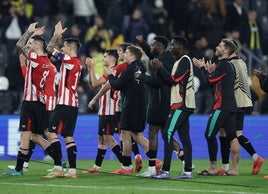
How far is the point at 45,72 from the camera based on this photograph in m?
18.8

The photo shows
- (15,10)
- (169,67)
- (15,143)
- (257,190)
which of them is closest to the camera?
(257,190)

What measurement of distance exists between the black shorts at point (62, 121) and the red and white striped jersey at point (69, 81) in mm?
103

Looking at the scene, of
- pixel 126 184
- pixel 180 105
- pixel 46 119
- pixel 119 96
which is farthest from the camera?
pixel 119 96

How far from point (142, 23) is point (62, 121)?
10.3 metres

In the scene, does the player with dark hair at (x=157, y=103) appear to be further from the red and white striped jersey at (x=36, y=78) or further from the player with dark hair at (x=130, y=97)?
the red and white striped jersey at (x=36, y=78)

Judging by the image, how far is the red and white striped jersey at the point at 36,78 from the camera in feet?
61.5

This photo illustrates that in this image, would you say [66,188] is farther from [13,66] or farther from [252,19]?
[252,19]

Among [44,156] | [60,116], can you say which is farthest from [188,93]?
[44,156]

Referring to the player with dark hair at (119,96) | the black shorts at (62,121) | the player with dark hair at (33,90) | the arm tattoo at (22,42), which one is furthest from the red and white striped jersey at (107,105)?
the arm tattoo at (22,42)

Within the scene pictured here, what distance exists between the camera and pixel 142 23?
28.3 meters

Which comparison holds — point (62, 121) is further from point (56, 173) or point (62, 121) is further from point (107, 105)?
point (107, 105)

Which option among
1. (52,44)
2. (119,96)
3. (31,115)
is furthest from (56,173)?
(119,96)

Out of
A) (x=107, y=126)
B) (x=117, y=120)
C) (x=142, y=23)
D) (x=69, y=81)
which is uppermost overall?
(x=142, y=23)

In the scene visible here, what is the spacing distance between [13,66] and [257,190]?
10684 mm
